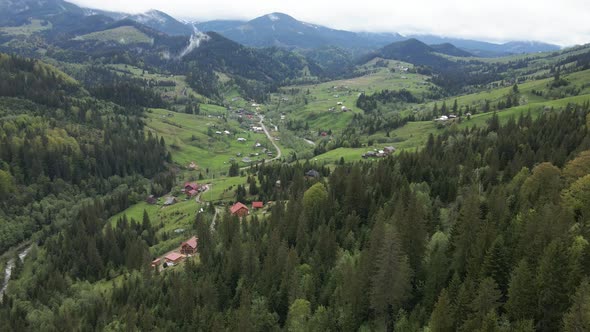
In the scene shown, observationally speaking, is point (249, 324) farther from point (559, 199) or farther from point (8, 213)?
point (8, 213)

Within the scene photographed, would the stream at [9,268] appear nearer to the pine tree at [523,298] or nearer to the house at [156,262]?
the house at [156,262]

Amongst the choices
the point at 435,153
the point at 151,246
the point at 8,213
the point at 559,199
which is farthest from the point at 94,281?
the point at 559,199

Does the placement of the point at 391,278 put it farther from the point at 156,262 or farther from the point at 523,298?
the point at 156,262

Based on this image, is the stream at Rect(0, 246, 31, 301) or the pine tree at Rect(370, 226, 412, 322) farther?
A: the stream at Rect(0, 246, 31, 301)

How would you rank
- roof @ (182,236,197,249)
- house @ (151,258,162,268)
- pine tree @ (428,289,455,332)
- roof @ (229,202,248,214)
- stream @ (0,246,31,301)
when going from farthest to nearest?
roof @ (229,202,248,214) → stream @ (0,246,31,301) → roof @ (182,236,197,249) → house @ (151,258,162,268) → pine tree @ (428,289,455,332)

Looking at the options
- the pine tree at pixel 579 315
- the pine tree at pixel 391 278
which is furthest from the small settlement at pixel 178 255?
the pine tree at pixel 579 315

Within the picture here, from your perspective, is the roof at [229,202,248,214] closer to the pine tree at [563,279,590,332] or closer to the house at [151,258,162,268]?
the house at [151,258,162,268]

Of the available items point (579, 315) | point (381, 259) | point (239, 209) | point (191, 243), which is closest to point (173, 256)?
point (191, 243)

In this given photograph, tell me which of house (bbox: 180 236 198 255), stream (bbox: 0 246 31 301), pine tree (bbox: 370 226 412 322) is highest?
pine tree (bbox: 370 226 412 322)

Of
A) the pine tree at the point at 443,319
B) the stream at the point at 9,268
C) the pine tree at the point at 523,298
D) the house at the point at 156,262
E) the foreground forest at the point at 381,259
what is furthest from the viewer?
the stream at the point at 9,268

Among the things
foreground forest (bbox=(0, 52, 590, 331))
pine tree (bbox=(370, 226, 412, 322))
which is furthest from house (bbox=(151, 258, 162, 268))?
pine tree (bbox=(370, 226, 412, 322))
